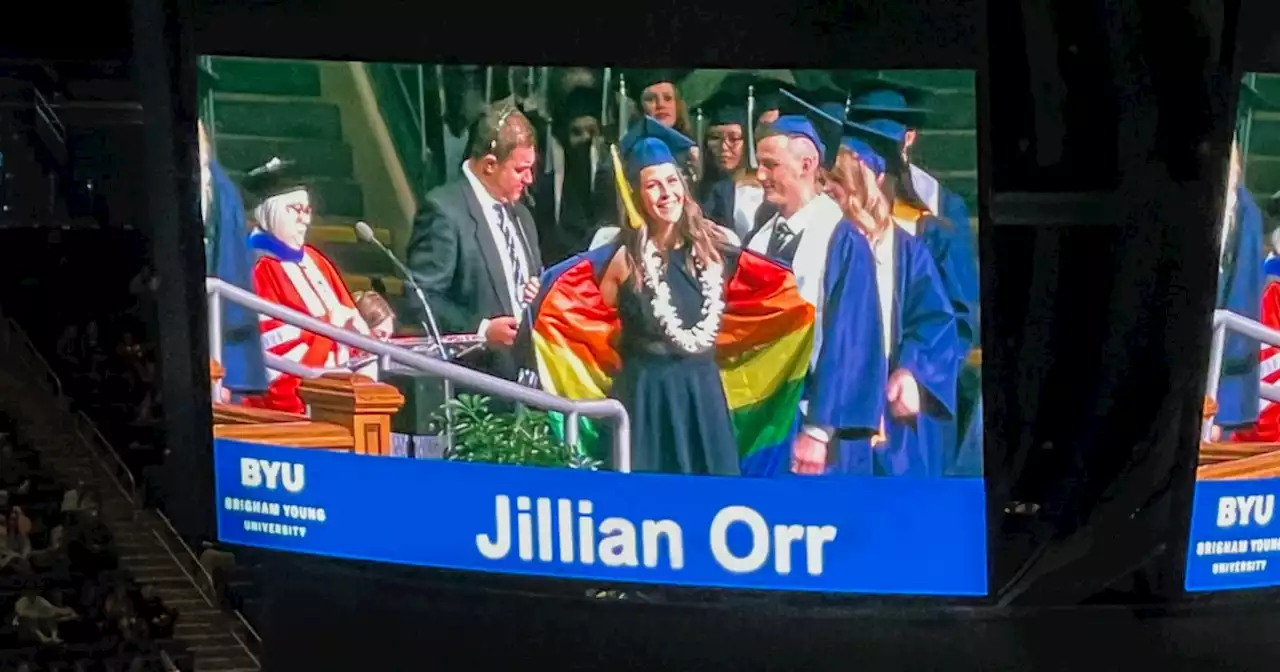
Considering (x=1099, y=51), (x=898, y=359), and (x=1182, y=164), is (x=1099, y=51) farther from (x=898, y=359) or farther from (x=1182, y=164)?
(x=898, y=359)

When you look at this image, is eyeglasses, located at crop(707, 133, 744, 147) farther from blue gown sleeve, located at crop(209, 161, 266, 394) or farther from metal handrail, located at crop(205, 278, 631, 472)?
blue gown sleeve, located at crop(209, 161, 266, 394)

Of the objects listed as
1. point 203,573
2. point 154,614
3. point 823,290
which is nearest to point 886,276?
point 823,290

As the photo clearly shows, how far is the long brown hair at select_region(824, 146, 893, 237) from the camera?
1372 mm

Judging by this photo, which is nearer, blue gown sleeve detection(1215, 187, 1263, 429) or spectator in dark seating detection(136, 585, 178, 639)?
blue gown sleeve detection(1215, 187, 1263, 429)

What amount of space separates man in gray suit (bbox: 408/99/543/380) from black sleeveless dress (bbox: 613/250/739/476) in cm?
10

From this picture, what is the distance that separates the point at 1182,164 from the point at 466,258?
0.64 m

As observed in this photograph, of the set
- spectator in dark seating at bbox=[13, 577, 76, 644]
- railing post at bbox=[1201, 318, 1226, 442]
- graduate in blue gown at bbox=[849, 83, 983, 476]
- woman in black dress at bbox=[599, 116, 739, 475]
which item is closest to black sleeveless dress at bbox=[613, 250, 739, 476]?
woman in black dress at bbox=[599, 116, 739, 475]

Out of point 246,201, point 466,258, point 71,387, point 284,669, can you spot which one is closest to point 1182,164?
point 466,258

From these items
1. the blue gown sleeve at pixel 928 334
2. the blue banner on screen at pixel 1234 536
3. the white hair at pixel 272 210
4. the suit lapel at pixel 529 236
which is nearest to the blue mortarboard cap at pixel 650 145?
the suit lapel at pixel 529 236

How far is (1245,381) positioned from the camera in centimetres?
142

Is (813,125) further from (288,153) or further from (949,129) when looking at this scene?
(288,153)

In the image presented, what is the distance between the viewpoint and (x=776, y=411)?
1.43 meters

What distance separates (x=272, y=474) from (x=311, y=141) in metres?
0.34

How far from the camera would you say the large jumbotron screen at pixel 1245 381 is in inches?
54.1
